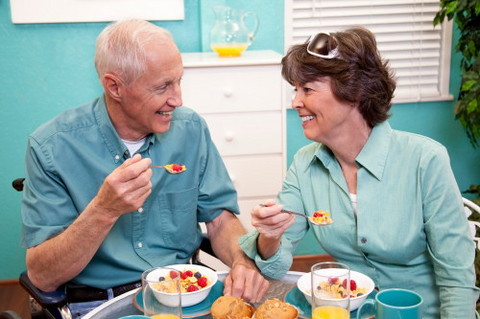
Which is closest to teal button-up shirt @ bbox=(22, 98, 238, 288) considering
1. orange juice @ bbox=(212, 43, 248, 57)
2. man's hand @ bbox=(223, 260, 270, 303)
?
man's hand @ bbox=(223, 260, 270, 303)

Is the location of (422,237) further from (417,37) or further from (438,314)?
(417,37)

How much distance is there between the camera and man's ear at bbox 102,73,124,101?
6.38 feet

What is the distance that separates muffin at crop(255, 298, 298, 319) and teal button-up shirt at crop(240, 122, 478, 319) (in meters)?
0.33

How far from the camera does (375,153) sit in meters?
1.81

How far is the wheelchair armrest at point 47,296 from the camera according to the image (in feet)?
5.89

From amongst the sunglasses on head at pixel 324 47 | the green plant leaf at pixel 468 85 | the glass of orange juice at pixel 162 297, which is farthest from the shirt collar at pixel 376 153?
the green plant leaf at pixel 468 85

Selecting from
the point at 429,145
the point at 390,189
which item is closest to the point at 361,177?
the point at 390,189

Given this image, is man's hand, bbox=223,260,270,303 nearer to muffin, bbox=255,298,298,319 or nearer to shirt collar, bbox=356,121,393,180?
muffin, bbox=255,298,298,319

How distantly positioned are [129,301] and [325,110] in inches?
30.5

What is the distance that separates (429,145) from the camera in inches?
70.1

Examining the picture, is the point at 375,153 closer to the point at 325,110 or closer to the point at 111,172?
the point at 325,110

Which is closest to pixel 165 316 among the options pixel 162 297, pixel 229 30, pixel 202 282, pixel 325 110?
pixel 162 297

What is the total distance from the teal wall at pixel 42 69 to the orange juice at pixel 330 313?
7.96 ft

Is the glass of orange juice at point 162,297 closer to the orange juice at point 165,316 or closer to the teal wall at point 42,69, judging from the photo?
the orange juice at point 165,316
